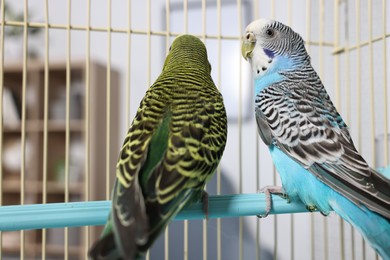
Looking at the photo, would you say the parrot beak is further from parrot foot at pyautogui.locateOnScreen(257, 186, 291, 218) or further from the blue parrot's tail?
the blue parrot's tail

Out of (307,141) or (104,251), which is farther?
(307,141)

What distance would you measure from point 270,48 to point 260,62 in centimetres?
4

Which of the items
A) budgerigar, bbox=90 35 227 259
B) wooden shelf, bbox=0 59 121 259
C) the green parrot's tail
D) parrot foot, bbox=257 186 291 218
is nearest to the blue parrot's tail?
parrot foot, bbox=257 186 291 218

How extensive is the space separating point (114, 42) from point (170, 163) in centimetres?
182

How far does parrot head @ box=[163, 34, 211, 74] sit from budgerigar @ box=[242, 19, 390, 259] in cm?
14

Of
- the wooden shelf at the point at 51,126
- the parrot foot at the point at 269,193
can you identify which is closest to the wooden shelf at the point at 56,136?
the wooden shelf at the point at 51,126

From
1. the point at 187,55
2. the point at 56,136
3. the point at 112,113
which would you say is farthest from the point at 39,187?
the point at 187,55

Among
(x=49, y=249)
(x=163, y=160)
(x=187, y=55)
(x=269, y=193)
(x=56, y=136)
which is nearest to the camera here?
(x=163, y=160)

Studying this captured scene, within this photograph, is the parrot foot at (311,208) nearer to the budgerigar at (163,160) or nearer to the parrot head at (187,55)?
the budgerigar at (163,160)

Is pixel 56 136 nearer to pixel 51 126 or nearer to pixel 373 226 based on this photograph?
pixel 51 126

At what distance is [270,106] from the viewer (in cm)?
89

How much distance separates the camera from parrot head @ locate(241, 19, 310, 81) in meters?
1.03

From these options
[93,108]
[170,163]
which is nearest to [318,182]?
[170,163]

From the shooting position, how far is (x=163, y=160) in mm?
629
